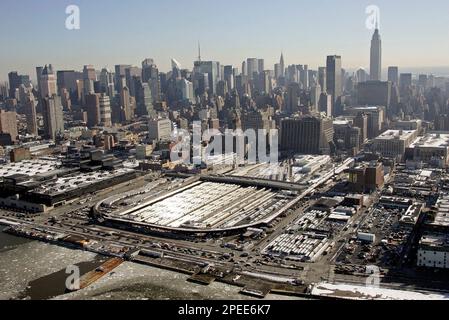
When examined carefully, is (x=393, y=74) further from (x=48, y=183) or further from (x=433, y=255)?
(x=433, y=255)

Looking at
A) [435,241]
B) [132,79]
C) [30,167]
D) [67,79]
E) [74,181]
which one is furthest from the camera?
[67,79]

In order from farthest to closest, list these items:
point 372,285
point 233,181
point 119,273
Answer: point 233,181, point 119,273, point 372,285

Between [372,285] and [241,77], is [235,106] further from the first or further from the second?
[372,285]

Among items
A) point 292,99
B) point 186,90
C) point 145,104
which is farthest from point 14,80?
point 292,99

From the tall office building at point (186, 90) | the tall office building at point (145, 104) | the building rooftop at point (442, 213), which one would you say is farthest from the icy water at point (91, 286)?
the tall office building at point (186, 90)

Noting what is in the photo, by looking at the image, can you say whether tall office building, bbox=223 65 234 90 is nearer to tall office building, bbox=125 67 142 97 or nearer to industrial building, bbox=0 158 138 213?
tall office building, bbox=125 67 142 97
